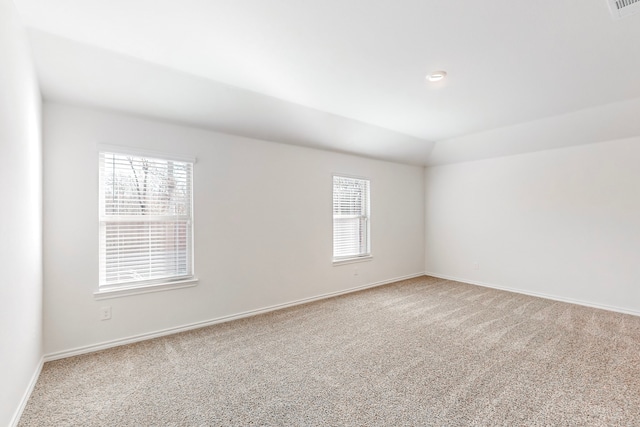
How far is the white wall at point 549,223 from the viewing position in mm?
3899

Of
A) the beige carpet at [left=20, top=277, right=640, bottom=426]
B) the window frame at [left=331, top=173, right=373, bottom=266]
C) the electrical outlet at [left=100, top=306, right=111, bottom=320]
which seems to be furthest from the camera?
the window frame at [left=331, top=173, right=373, bottom=266]

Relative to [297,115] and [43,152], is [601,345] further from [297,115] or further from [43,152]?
[43,152]

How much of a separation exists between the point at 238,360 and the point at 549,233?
4.77 meters

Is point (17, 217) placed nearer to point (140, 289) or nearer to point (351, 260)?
point (140, 289)

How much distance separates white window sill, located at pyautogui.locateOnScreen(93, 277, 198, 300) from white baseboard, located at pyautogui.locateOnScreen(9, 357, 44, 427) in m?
0.63

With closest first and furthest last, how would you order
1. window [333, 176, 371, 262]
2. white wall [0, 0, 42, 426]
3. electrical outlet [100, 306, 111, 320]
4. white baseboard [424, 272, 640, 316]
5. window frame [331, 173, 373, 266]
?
white wall [0, 0, 42, 426]
electrical outlet [100, 306, 111, 320]
white baseboard [424, 272, 640, 316]
window frame [331, 173, 373, 266]
window [333, 176, 371, 262]

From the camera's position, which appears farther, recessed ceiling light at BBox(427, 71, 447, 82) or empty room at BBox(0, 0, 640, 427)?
recessed ceiling light at BBox(427, 71, 447, 82)

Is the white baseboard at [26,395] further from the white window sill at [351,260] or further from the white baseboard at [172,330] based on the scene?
the white window sill at [351,260]

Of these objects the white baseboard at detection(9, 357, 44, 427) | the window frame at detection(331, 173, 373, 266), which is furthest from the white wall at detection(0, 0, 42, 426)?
the window frame at detection(331, 173, 373, 266)

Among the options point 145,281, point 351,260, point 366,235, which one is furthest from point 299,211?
point 145,281

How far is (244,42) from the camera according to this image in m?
2.17

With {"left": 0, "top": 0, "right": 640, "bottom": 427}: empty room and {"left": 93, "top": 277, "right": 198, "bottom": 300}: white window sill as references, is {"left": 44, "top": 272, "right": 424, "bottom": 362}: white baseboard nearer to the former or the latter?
{"left": 0, "top": 0, "right": 640, "bottom": 427}: empty room

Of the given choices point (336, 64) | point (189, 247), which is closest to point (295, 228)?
point (189, 247)

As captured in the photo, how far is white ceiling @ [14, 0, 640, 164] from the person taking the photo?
1.86m
